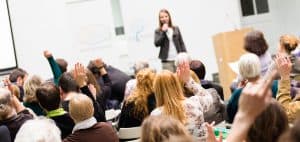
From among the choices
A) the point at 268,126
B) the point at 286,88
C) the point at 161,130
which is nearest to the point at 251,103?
the point at 161,130

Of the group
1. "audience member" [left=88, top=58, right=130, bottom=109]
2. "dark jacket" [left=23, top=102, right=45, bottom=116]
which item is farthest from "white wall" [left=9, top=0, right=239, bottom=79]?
"dark jacket" [left=23, top=102, right=45, bottom=116]

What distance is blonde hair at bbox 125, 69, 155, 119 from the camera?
163 inches

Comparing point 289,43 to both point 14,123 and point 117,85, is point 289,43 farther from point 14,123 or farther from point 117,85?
point 14,123

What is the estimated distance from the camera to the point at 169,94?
3.37m

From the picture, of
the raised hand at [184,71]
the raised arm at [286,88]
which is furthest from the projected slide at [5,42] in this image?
the raised arm at [286,88]

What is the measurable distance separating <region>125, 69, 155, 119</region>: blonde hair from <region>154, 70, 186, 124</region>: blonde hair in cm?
73

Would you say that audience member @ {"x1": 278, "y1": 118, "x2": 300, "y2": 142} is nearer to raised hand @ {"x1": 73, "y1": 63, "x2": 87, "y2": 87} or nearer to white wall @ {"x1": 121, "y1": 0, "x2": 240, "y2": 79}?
raised hand @ {"x1": 73, "y1": 63, "x2": 87, "y2": 87}

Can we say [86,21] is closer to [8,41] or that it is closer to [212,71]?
[8,41]

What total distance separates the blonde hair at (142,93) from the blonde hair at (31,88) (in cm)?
98

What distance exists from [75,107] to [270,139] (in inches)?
72.5

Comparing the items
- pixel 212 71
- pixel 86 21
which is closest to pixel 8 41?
pixel 86 21

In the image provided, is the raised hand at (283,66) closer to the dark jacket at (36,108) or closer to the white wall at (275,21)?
the dark jacket at (36,108)

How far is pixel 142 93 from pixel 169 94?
83cm

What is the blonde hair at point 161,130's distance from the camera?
1.79 m
